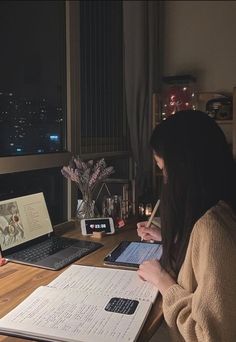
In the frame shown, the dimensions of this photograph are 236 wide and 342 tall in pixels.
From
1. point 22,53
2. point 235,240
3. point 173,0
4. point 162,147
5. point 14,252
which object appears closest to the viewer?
point 235,240

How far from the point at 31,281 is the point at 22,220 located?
412mm

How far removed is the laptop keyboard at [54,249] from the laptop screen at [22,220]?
0.16ft

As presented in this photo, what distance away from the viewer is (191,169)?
100 centimetres

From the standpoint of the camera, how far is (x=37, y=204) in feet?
5.46

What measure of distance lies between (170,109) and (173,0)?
84cm

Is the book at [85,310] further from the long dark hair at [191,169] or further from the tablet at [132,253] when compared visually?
the long dark hair at [191,169]

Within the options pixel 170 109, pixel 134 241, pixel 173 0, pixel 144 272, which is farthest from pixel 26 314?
pixel 173 0

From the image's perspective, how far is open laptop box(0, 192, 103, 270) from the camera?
1401 millimetres

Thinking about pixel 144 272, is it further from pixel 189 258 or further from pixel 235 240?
pixel 235 240

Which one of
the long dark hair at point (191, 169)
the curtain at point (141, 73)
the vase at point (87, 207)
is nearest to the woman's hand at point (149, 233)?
the vase at point (87, 207)

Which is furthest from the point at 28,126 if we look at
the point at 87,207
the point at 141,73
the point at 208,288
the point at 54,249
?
the point at 208,288

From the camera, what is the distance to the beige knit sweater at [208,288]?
864 mm

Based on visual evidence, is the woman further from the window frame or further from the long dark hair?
the window frame

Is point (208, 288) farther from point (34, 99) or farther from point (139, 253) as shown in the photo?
point (34, 99)
